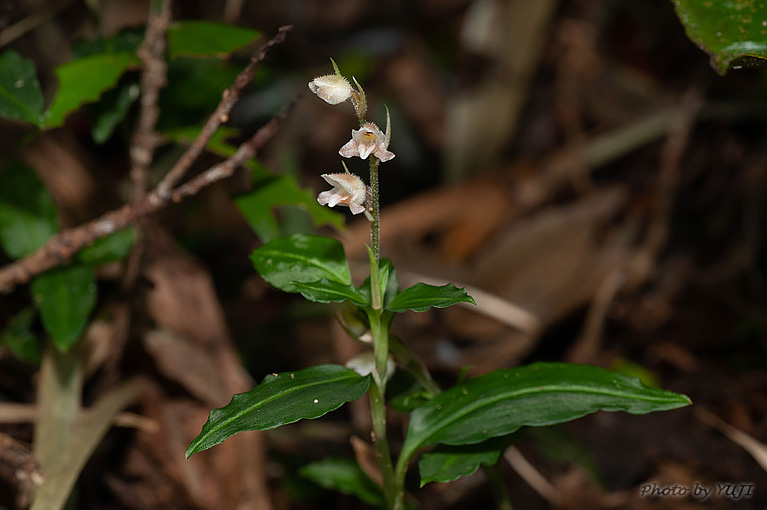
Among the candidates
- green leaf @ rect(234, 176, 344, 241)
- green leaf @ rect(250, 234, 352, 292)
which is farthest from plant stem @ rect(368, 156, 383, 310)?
green leaf @ rect(234, 176, 344, 241)

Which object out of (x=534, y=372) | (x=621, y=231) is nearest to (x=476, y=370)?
(x=621, y=231)

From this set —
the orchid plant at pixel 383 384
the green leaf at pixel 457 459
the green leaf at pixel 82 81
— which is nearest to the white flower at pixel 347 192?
the orchid plant at pixel 383 384

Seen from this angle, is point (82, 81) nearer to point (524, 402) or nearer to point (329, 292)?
point (329, 292)

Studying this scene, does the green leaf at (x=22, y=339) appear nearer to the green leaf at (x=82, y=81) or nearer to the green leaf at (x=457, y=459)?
the green leaf at (x=82, y=81)

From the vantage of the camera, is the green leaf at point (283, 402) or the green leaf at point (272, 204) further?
the green leaf at point (272, 204)

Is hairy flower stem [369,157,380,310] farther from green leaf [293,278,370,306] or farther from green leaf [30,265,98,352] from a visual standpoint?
green leaf [30,265,98,352]
